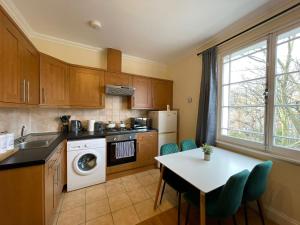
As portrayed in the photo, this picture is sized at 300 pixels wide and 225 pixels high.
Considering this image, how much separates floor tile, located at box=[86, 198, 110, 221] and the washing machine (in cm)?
46

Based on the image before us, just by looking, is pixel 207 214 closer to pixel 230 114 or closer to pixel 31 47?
pixel 230 114

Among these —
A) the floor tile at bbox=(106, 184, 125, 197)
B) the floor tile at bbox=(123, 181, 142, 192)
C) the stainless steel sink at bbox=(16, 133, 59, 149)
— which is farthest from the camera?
the floor tile at bbox=(123, 181, 142, 192)

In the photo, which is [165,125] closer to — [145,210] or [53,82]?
[145,210]

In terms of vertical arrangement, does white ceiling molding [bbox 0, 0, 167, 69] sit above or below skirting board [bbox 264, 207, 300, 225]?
above

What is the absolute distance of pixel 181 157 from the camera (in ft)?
5.71

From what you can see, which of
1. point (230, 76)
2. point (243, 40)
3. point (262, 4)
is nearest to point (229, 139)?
point (230, 76)

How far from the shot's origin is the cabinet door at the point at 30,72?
1524 millimetres

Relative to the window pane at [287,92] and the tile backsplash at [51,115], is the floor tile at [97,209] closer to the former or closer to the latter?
the tile backsplash at [51,115]

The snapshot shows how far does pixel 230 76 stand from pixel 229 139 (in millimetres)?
1064

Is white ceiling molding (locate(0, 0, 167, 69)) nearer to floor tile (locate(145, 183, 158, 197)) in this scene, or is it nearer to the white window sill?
the white window sill

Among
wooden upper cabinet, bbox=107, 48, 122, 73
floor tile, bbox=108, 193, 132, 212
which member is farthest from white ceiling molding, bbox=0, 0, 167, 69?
floor tile, bbox=108, 193, 132, 212

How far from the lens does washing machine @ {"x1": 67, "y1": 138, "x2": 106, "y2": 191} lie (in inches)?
82.4

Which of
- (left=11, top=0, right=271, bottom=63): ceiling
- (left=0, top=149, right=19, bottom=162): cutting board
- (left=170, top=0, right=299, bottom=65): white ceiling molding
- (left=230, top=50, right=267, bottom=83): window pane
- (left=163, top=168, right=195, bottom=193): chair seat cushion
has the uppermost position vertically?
(left=11, top=0, right=271, bottom=63): ceiling

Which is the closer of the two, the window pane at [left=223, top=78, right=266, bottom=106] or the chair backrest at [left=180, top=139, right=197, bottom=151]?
the window pane at [left=223, top=78, right=266, bottom=106]
